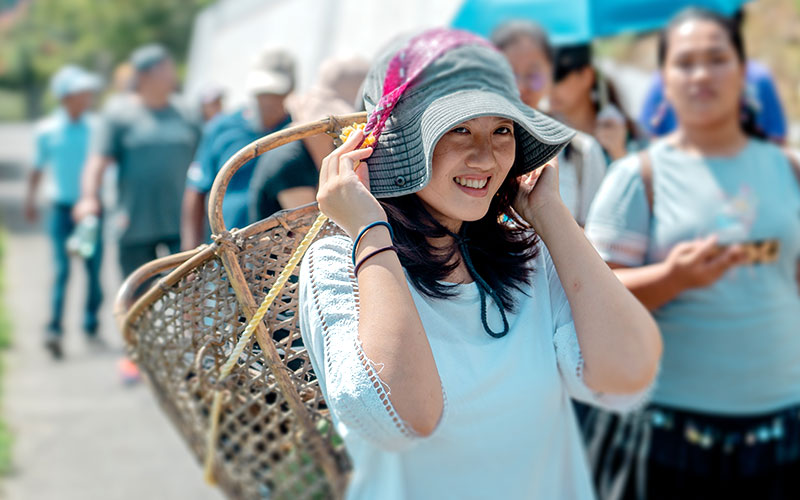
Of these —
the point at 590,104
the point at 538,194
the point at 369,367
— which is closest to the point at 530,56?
the point at 590,104

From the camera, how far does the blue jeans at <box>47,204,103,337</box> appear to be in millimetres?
5977

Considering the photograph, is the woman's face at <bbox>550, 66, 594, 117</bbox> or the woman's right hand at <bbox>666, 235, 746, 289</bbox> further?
the woman's face at <bbox>550, 66, 594, 117</bbox>

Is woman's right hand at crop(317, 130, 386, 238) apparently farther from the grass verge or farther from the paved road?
the grass verge

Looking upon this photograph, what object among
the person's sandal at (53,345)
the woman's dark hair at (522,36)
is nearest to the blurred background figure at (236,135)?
the woman's dark hair at (522,36)

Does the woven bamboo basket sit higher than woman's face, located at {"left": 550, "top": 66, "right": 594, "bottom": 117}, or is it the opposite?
woman's face, located at {"left": 550, "top": 66, "right": 594, "bottom": 117}

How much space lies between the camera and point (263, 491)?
1.97 m

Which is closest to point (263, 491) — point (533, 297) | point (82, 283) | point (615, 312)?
point (533, 297)

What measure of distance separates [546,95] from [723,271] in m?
1.01

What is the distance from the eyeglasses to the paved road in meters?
2.39

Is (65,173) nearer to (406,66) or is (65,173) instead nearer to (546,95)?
(546,95)

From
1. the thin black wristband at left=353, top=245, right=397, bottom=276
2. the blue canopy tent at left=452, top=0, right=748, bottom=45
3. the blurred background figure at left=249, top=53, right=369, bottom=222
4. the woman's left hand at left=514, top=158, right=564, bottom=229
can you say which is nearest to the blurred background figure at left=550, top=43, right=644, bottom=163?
the blue canopy tent at left=452, top=0, right=748, bottom=45

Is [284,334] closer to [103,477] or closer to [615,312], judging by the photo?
[615,312]

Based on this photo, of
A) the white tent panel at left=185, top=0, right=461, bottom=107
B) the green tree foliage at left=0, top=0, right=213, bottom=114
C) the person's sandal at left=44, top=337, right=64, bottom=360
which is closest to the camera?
the person's sandal at left=44, top=337, right=64, bottom=360

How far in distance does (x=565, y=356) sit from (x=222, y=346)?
657 millimetres
